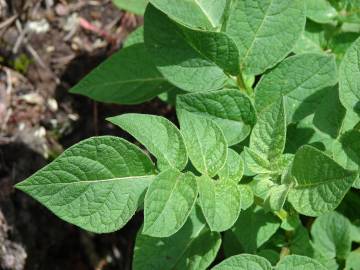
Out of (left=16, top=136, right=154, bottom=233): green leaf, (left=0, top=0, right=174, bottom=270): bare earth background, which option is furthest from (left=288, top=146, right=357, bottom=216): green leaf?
(left=0, top=0, right=174, bottom=270): bare earth background

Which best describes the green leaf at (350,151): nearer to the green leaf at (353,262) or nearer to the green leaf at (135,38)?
the green leaf at (353,262)

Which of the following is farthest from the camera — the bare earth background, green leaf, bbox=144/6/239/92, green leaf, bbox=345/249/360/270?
the bare earth background

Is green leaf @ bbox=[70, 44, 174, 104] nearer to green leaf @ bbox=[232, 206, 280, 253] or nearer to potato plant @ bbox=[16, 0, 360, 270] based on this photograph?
potato plant @ bbox=[16, 0, 360, 270]

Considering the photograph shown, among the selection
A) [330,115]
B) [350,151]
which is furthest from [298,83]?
[350,151]

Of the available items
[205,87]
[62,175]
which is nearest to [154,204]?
[62,175]

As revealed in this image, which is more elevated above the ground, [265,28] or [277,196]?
[265,28]

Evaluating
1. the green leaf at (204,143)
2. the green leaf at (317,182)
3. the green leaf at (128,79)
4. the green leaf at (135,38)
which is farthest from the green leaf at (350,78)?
the green leaf at (135,38)

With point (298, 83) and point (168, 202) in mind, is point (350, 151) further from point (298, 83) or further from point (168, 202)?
point (168, 202)
